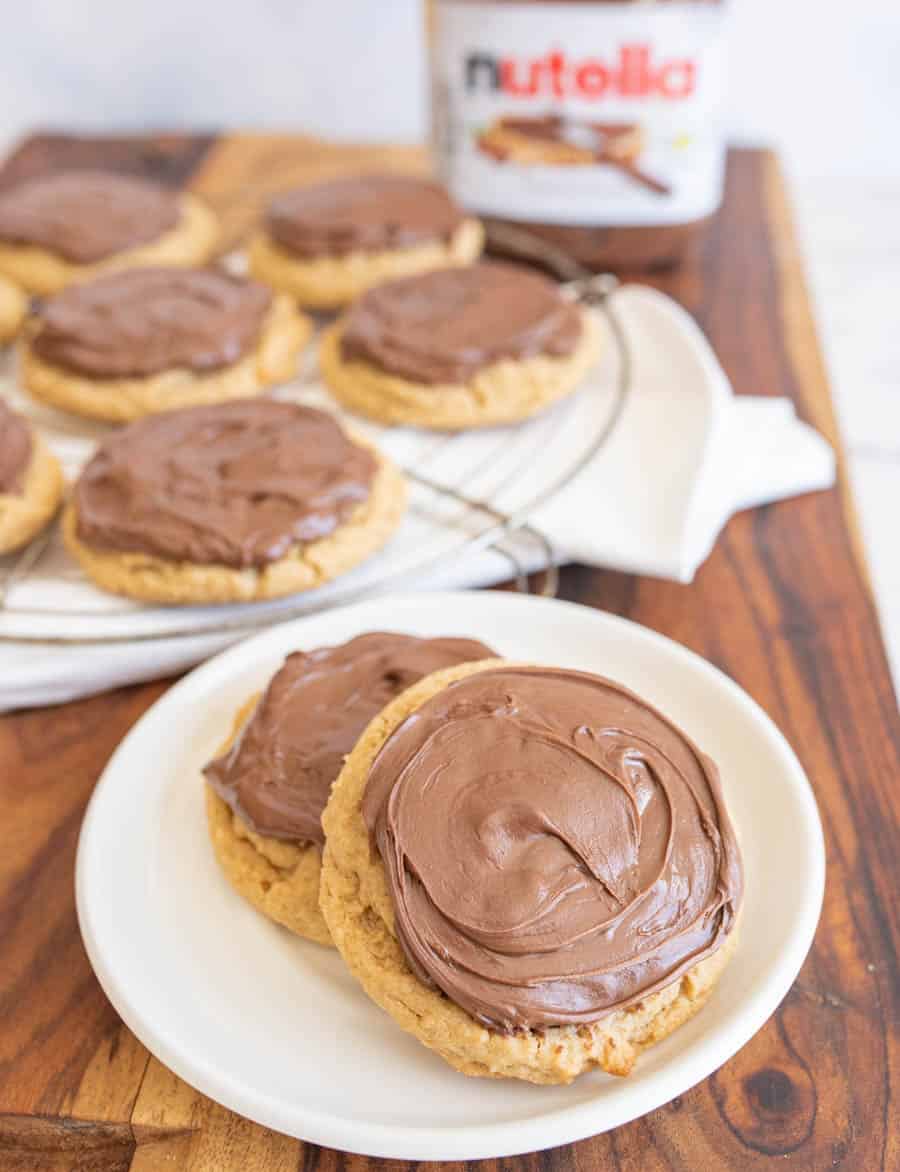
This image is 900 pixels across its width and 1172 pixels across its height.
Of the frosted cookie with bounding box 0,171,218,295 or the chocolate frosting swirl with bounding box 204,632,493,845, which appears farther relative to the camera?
the frosted cookie with bounding box 0,171,218,295

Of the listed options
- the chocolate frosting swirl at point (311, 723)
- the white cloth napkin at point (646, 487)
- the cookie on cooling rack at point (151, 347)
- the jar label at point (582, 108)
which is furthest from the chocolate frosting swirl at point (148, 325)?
the chocolate frosting swirl at point (311, 723)

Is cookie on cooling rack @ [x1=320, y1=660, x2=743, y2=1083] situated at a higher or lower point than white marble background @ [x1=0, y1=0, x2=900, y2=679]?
higher

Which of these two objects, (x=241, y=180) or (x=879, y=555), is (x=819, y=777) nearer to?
(x=879, y=555)

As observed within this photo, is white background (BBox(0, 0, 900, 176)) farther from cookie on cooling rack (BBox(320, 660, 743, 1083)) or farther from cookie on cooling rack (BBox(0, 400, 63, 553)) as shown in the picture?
cookie on cooling rack (BBox(320, 660, 743, 1083))

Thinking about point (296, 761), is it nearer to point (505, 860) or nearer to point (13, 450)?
point (505, 860)

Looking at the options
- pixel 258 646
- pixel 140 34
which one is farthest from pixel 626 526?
pixel 140 34

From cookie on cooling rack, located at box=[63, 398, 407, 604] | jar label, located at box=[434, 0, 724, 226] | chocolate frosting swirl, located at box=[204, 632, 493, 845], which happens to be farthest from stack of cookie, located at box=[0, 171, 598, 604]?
chocolate frosting swirl, located at box=[204, 632, 493, 845]

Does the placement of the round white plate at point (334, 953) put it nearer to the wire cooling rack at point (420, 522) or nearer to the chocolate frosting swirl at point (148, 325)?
the wire cooling rack at point (420, 522)
